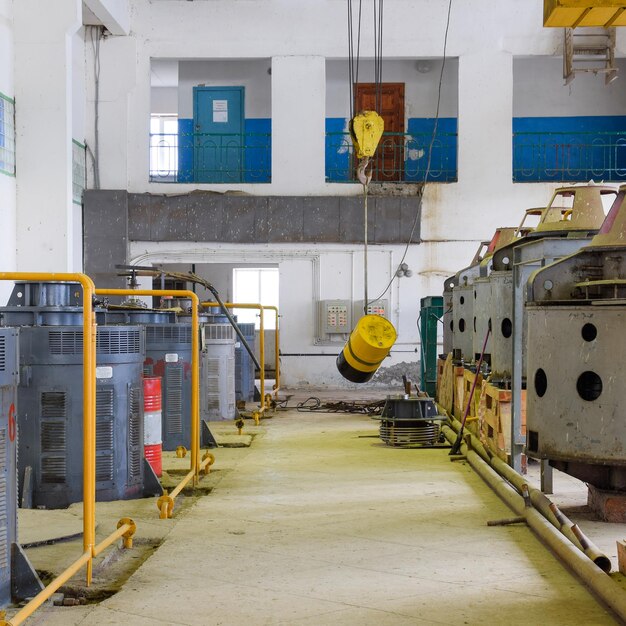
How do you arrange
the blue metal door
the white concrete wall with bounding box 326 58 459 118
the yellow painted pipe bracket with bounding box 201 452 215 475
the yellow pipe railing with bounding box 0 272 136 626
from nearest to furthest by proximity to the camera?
1. the yellow pipe railing with bounding box 0 272 136 626
2. the yellow painted pipe bracket with bounding box 201 452 215 475
3. the blue metal door
4. the white concrete wall with bounding box 326 58 459 118

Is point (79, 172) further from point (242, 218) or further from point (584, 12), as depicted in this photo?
point (584, 12)

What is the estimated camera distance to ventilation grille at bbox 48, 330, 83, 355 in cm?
549

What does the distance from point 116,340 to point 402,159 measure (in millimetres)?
12345

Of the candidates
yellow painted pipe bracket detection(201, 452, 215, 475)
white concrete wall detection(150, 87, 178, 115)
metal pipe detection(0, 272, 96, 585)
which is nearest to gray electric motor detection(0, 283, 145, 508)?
yellow painted pipe bracket detection(201, 452, 215, 475)

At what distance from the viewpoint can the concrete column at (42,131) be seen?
12344 millimetres

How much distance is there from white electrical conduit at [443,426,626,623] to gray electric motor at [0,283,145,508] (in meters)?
2.63

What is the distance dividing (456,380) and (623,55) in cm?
961

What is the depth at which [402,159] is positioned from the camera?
1727cm

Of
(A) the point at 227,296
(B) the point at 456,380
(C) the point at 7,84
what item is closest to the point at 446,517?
(B) the point at 456,380

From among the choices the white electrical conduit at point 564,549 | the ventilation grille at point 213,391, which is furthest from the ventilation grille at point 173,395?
the white electrical conduit at point 564,549

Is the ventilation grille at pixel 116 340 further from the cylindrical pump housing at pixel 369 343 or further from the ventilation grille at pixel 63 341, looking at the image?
the cylindrical pump housing at pixel 369 343

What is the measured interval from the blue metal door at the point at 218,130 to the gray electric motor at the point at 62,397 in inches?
462

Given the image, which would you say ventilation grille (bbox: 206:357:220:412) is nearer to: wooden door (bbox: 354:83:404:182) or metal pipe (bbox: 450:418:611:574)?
metal pipe (bbox: 450:418:611:574)

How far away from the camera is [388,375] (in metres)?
16.2
